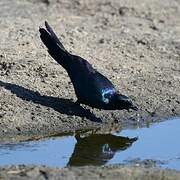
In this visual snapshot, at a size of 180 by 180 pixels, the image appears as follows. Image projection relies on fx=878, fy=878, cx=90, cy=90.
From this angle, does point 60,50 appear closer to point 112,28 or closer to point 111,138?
point 111,138

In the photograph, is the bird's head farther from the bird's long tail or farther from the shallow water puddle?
the bird's long tail

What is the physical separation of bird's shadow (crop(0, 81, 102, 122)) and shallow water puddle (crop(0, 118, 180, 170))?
447mm

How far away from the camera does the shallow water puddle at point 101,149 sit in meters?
7.59

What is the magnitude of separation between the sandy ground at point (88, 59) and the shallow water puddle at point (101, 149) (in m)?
0.26

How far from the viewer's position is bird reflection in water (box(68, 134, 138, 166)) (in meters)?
7.62

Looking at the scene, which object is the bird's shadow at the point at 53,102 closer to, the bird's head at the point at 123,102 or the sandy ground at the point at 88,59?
the sandy ground at the point at 88,59

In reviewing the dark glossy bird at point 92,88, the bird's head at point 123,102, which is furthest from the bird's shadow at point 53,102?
the bird's head at point 123,102

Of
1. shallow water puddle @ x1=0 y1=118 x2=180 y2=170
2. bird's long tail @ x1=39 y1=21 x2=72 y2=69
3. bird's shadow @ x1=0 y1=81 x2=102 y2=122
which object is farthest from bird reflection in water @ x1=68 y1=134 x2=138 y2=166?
bird's long tail @ x1=39 y1=21 x2=72 y2=69

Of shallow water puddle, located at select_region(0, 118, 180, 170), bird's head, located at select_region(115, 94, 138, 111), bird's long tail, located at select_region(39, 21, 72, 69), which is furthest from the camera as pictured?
bird's long tail, located at select_region(39, 21, 72, 69)

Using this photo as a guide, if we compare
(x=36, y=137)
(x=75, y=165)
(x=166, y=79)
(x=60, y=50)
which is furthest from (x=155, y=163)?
(x=166, y=79)

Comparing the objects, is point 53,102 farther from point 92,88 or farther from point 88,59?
point 88,59

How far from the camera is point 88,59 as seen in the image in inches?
406

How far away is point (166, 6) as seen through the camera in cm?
1272

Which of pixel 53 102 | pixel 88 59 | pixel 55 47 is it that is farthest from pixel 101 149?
pixel 88 59
